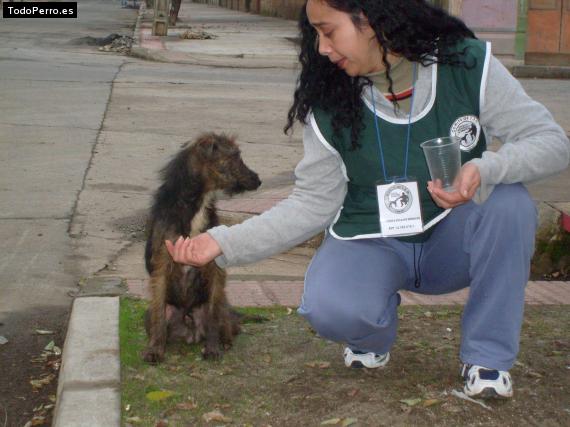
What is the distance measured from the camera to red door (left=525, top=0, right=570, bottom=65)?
59.3 ft

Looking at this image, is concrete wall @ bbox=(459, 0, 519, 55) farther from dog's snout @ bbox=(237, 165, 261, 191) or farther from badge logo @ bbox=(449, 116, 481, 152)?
badge logo @ bbox=(449, 116, 481, 152)

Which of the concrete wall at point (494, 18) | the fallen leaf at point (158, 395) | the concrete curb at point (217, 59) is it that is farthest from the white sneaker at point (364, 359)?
the concrete wall at point (494, 18)

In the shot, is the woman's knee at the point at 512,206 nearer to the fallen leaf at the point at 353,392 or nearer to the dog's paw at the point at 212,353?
the fallen leaf at the point at 353,392

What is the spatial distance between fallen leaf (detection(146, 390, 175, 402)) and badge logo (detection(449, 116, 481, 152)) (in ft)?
4.79

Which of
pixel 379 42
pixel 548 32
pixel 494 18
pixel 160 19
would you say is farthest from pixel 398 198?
pixel 160 19

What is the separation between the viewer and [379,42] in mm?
3561

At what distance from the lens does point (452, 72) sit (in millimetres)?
3639

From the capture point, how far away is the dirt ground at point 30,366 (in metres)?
4.20

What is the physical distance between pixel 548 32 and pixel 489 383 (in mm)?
15988

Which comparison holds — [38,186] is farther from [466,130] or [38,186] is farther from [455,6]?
[455,6]

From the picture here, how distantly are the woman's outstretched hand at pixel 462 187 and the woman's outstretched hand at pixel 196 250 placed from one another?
81cm

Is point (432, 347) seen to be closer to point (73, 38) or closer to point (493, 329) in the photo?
point (493, 329)

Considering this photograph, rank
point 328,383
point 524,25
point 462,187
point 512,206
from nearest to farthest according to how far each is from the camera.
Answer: point 462,187, point 512,206, point 328,383, point 524,25

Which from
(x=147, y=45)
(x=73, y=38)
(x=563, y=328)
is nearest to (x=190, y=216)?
(x=563, y=328)
